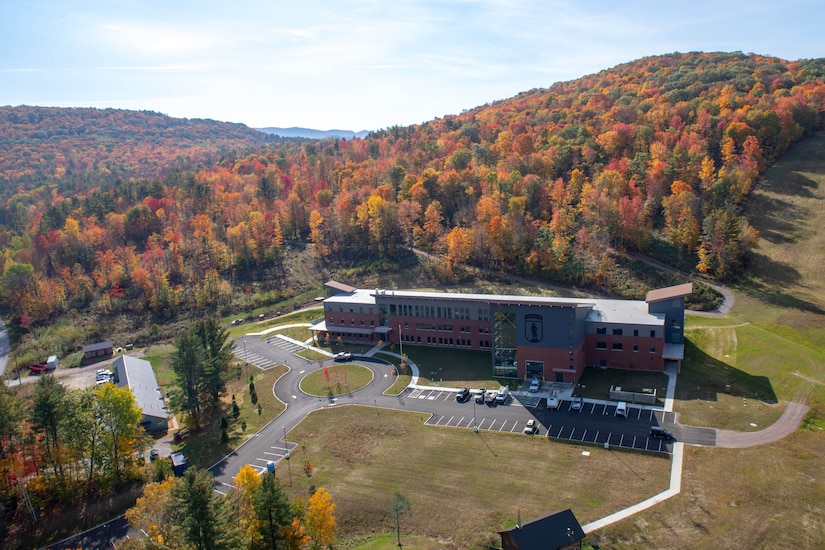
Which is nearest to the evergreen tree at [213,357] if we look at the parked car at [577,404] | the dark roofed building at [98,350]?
the dark roofed building at [98,350]

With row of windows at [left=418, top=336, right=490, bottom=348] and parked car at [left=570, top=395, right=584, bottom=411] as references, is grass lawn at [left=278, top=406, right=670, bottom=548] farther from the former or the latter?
row of windows at [left=418, top=336, right=490, bottom=348]

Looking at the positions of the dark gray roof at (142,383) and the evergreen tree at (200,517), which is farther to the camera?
the dark gray roof at (142,383)

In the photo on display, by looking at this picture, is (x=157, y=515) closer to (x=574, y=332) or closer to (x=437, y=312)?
(x=574, y=332)

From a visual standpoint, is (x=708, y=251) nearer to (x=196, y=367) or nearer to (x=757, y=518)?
(x=757, y=518)

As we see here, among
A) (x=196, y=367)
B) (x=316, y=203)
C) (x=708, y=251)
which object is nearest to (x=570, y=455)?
(x=196, y=367)

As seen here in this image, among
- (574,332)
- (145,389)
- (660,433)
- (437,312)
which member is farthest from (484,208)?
(145,389)

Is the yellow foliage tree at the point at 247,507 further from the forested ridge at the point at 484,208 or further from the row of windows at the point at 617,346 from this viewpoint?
the forested ridge at the point at 484,208

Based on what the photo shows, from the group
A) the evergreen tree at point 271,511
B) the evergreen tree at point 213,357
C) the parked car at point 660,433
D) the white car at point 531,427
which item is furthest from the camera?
the evergreen tree at point 213,357
